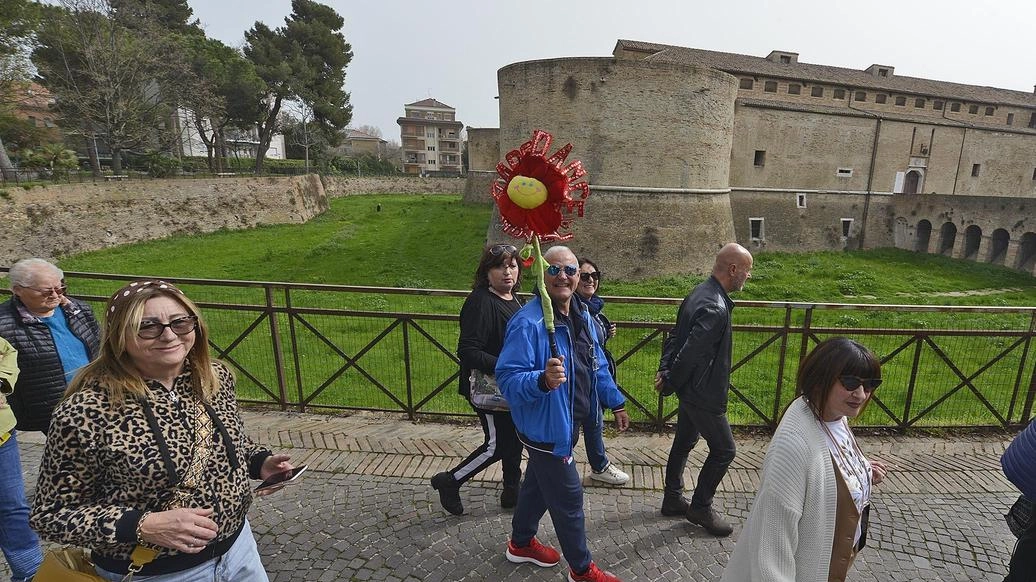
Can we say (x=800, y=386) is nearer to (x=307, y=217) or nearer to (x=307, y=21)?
(x=307, y=217)

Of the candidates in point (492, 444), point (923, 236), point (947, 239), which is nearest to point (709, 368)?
point (492, 444)

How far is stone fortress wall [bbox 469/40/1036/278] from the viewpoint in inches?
601

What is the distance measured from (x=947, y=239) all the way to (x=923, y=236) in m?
1.02

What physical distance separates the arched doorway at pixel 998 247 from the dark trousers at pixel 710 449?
2405 cm

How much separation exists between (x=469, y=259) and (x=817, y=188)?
645 inches

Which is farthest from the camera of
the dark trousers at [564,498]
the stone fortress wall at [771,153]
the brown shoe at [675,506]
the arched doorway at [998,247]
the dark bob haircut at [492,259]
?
the arched doorway at [998,247]

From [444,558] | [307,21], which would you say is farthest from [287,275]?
[307,21]

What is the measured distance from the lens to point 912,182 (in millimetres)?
24656

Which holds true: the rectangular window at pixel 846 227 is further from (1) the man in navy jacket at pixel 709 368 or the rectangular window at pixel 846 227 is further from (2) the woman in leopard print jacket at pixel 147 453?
(2) the woman in leopard print jacket at pixel 147 453

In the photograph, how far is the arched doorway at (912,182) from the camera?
2436cm

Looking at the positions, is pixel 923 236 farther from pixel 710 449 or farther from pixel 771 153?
pixel 710 449

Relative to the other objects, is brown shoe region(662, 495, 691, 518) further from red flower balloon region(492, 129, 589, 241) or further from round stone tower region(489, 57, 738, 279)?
round stone tower region(489, 57, 738, 279)

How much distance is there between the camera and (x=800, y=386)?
1.74m

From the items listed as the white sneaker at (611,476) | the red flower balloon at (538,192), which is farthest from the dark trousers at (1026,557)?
the red flower balloon at (538,192)
